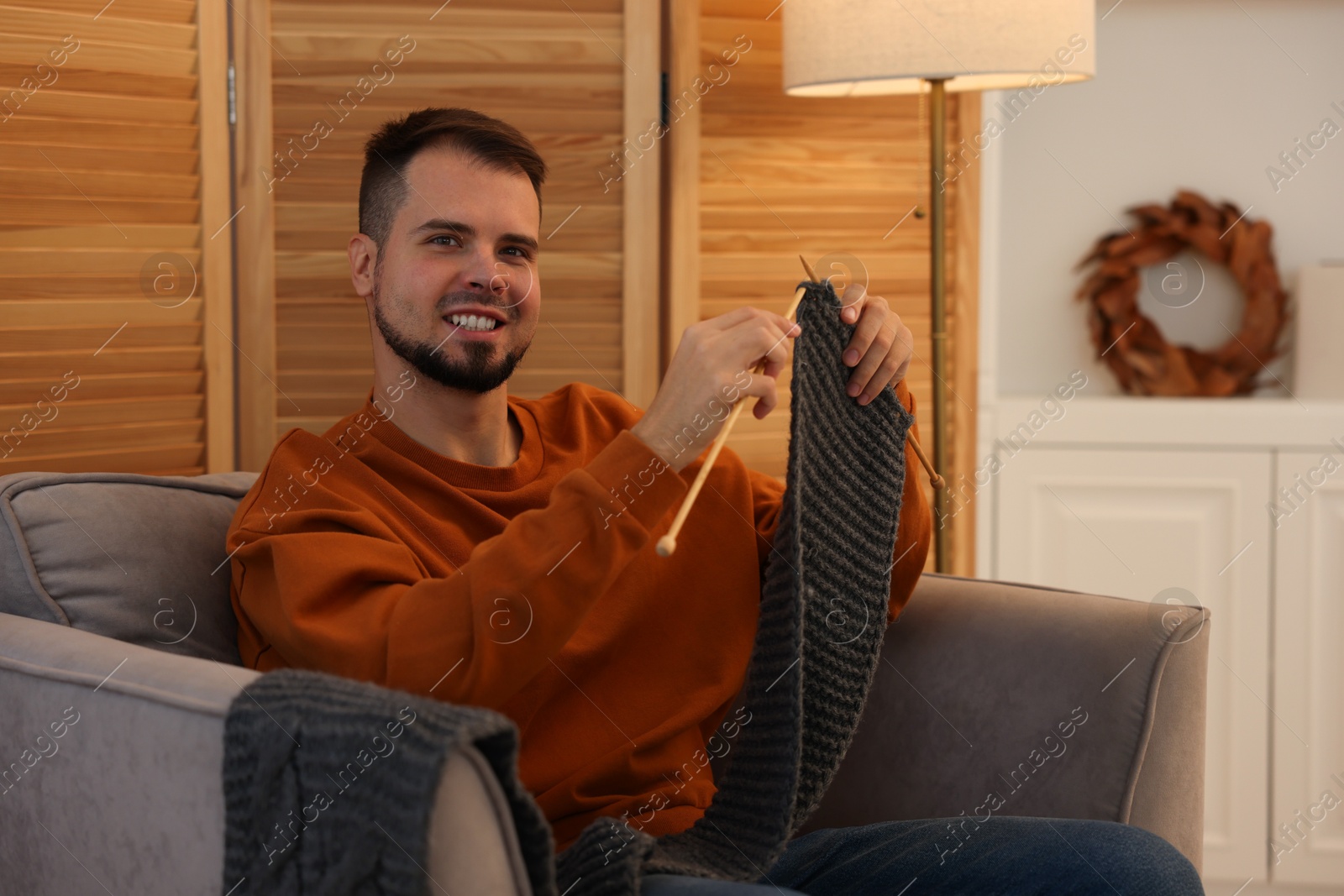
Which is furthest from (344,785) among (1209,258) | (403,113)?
(1209,258)

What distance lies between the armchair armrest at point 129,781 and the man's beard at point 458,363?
44 cm

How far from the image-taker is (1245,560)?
2.19 m

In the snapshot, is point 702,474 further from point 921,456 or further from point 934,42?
point 934,42

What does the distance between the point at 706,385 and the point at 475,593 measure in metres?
0.28

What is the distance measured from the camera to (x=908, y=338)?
1.34 meters

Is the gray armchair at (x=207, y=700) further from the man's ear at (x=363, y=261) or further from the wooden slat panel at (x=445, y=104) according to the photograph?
the wooden slat panel at (x=445, y=104)

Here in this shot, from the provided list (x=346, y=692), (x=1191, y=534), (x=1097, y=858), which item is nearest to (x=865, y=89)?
(x=1191, y=534)

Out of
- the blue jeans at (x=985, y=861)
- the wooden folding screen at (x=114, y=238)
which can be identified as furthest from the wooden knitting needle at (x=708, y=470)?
the wooden folding screen at (x=114, y=238)

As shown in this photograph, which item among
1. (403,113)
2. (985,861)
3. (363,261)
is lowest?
(985,861)

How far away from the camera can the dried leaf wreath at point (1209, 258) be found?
2391 mm

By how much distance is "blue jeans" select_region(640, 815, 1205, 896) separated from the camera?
1067mm

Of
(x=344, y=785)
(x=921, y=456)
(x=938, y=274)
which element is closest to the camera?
(x=344, y=785)

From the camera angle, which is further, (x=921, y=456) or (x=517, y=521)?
(x=921, y=456)

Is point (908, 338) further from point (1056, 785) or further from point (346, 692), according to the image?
point (346, 692)
